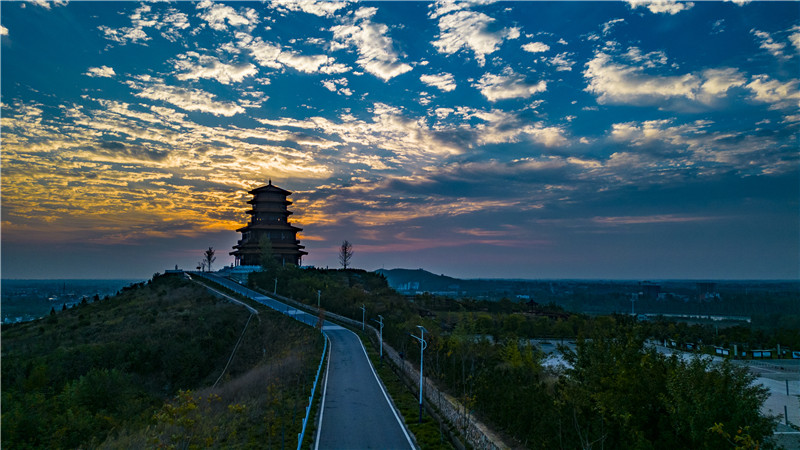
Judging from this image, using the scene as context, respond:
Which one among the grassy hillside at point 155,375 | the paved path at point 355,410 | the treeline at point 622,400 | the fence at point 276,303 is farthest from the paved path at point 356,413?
the treeline at point 622,400

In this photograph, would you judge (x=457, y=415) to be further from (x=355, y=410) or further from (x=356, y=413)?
(x=355, y=410)

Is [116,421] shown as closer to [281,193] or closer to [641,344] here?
[641,344]

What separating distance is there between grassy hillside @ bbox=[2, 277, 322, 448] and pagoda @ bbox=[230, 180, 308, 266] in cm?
A: 1803

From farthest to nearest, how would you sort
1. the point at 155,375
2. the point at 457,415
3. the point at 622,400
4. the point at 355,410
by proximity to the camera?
the point at 155,375, the point at 355,410, the point at 457,415, the point at 622,400

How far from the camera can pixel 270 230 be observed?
92.8m

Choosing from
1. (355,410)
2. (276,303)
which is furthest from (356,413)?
(276,303)

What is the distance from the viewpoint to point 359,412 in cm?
2467

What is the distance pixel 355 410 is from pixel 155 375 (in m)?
29.1

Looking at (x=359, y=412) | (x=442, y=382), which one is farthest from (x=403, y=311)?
(x=359, y=412)

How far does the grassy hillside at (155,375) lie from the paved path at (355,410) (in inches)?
67.2

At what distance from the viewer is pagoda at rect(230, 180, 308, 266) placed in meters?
92.2

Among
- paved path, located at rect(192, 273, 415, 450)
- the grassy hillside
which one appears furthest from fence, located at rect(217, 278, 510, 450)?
the grassy hillside

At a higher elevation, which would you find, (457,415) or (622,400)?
(622,400)

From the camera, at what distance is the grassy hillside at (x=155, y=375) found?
2197 cm
